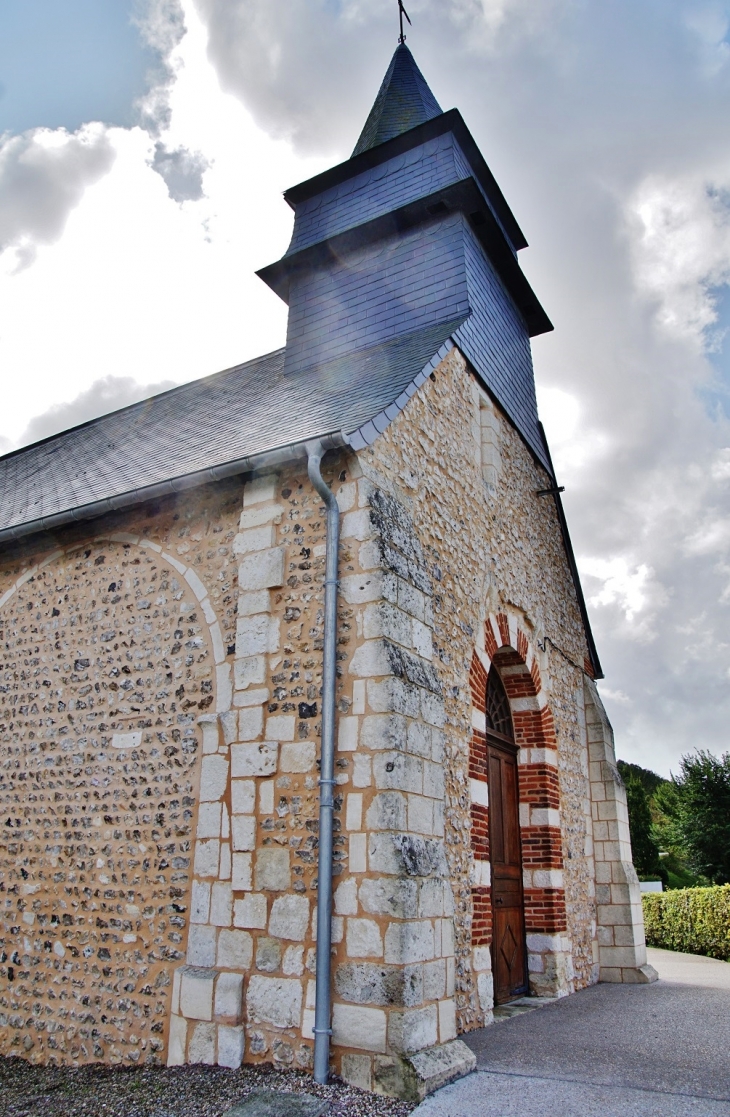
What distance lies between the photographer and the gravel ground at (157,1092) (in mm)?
3541

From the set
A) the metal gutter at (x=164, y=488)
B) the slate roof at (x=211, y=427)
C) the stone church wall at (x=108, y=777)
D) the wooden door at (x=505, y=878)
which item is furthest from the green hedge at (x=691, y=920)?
the metal gutter at (x=164, y=488)

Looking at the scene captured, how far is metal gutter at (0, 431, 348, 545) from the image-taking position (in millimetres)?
4668

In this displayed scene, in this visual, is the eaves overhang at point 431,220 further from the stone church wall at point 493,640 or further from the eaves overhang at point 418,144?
the stone church wall at point 493,640

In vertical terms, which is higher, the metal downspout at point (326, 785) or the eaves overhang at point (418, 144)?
the eaves overhang at point (418, 144)

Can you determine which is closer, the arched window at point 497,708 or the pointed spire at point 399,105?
the arched window at point 497,708

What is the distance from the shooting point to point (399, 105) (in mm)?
10211

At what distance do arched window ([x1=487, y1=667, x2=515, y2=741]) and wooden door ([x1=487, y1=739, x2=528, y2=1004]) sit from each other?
0.48 ft

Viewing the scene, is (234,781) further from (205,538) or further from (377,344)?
(377,344)

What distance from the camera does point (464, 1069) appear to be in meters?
3.93

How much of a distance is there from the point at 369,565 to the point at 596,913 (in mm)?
5455

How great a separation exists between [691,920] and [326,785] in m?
10.8

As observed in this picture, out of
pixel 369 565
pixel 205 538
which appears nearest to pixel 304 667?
pixel 369 565

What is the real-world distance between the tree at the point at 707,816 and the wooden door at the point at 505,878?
398 inches

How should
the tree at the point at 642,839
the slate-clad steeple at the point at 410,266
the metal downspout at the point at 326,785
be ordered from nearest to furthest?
the metal downspout at the point at 326,785 → the slate-clad steeple at the point at 410,266 → the tree at the point at 642,839
